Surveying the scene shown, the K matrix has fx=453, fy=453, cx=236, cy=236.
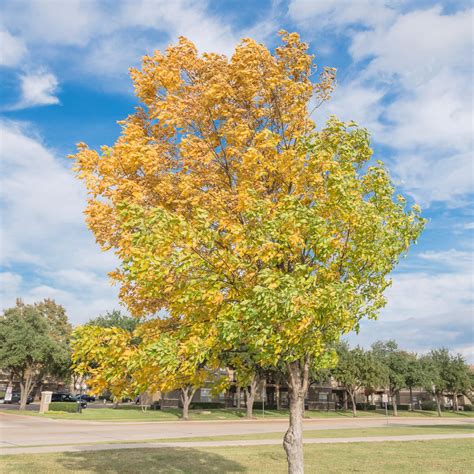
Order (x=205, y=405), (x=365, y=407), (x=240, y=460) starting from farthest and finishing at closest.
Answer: (x=365, y=407) < (x=205, y=405) < (x=240, y=460)

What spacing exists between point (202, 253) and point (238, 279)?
875mm

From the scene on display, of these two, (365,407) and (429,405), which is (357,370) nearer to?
(365,407)

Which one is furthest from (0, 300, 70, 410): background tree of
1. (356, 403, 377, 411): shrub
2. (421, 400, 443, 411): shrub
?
(421, 400, 443, 411): shrub

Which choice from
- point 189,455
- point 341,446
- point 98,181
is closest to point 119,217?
point 98,181

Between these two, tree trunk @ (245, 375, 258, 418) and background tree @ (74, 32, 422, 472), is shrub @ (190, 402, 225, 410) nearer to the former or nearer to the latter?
tree trunk @ (245, 375, 258, 418)

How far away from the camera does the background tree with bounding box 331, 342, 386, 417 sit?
63.0m

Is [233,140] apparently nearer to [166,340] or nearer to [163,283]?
[163,283]

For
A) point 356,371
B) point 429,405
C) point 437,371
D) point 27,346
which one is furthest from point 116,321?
point 429,405

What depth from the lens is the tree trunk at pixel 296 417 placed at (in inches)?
356

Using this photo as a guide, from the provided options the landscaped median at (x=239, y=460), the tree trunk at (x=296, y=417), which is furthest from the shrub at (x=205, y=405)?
the tree trunk at (x=296, y=417)

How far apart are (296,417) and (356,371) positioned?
58.5m

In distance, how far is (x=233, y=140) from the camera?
9578 millimetres

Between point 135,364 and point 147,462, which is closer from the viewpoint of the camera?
point 135,364

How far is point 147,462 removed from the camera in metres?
15.1
